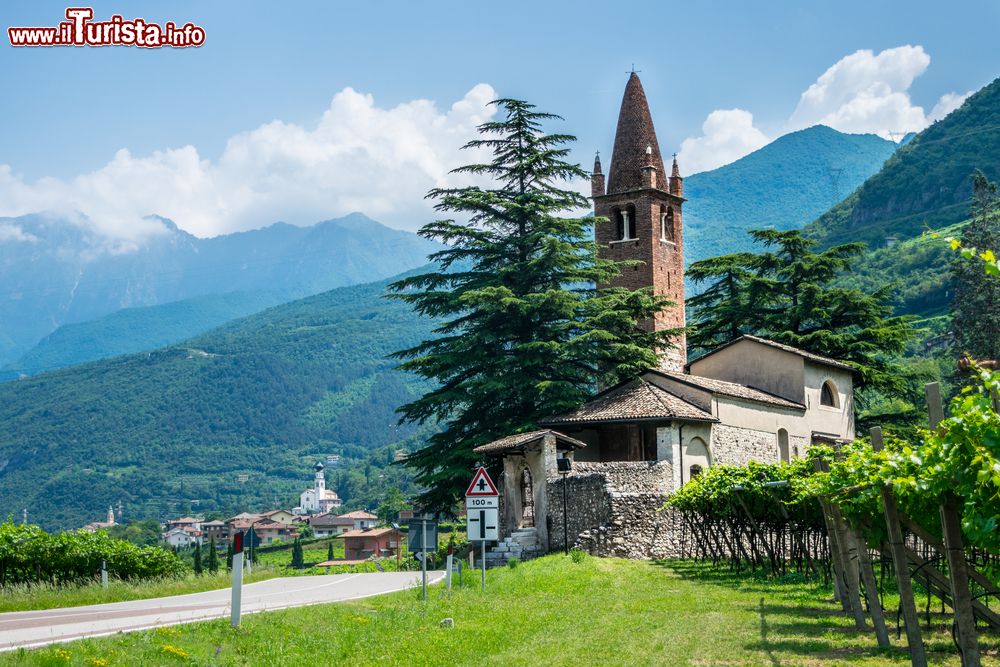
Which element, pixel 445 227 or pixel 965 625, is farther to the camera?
pixel 445 227

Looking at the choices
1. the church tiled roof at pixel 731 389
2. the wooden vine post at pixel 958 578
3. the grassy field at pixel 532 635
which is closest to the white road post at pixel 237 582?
the grassy field at pixel 532 635

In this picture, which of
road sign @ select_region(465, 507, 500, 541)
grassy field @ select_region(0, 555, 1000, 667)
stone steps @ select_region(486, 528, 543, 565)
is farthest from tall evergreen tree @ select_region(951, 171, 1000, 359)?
road sign @ select_region(465, 507, 500, 541)

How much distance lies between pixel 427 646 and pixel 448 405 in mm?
26468

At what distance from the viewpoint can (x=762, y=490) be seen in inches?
901

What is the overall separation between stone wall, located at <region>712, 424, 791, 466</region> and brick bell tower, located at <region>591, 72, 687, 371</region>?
7503 mm

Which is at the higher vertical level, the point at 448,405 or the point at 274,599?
the point at 448,405

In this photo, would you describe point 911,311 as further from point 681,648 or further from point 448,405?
point 681,648

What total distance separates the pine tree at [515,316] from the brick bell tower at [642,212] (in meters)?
6.31

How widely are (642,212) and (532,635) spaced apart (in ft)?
120

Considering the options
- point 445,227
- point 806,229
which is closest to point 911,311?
point 806,229

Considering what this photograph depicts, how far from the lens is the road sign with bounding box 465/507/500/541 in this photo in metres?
19.2

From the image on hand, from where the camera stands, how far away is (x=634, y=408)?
35.8 metres

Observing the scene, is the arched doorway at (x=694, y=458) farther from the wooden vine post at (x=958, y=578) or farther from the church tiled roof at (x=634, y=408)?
the wooden vine post at (x=958, y=578)

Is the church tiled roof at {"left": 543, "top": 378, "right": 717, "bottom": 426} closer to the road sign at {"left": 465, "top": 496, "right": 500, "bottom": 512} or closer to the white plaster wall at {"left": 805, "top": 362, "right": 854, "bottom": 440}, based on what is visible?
the white plaster wall at {"left": 805, "top": 362, "right": 854, "bottom": 440}
